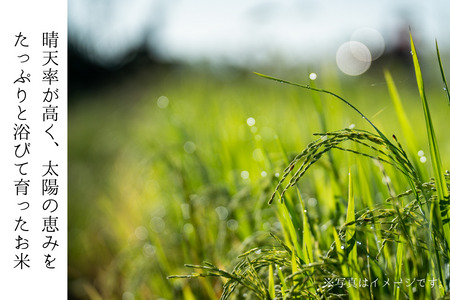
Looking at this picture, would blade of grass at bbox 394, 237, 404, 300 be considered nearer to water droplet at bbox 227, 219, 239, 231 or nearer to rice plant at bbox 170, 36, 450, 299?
rice plant at bbox 170, 36, 450, 299

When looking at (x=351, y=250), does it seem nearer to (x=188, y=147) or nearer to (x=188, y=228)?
(x=188, y=228)

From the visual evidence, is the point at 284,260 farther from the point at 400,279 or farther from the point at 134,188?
the point at 134,188

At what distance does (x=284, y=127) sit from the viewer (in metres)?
2.00

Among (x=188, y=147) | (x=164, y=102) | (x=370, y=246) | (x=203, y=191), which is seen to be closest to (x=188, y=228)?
(x=203, y=191)

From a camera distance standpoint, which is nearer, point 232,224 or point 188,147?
point 232,224

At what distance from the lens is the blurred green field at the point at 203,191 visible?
1.02m

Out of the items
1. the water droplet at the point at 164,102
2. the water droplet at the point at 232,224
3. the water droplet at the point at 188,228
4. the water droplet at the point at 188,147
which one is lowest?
the water droplet at the point at 188,228

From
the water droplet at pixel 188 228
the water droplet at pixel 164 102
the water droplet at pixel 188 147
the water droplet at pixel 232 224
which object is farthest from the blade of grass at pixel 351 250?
the water droplet at pixel 164 102

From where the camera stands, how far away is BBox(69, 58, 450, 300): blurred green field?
3.35 feet

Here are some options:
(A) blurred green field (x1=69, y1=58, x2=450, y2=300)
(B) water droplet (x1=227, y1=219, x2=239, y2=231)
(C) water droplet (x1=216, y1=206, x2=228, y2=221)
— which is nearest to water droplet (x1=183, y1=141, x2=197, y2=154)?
(A) blurred green field (x1=69, y1=58, x2=450, y2=300)

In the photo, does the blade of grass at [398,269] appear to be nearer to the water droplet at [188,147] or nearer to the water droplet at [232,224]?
the water droplet at [232,224]

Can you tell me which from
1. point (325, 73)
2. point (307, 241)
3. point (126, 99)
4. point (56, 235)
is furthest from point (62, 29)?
point (126, 99)

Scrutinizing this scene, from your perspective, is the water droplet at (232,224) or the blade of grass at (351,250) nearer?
the blade of grass at (351,250)

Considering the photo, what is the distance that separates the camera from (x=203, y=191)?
1.39 meters
